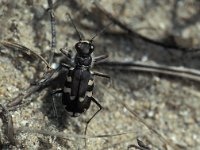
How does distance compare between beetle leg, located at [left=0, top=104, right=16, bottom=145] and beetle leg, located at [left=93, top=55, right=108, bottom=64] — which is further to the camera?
beetle leg, located at [left=93, top=55, right=108, bottom=64]

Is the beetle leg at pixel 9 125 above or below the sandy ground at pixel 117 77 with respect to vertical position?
below

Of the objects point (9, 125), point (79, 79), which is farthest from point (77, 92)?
point (9, 125)

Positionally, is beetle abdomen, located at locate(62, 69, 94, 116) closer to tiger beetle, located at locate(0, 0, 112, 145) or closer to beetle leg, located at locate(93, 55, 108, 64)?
tiger beetle, located at locate(0, 0, 112, 145)

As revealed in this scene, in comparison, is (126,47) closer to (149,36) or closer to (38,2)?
(149,36)

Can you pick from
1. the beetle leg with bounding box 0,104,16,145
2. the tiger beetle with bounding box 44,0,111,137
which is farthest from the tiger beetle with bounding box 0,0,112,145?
the beetle leg with bounding box 0,104,16,145

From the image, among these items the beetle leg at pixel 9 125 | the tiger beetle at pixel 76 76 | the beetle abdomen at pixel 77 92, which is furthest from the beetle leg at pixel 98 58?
the beetle leg at pixel 9 125

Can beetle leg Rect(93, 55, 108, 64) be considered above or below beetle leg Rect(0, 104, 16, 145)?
above

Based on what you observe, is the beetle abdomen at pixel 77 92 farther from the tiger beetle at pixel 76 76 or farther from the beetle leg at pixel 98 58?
the beetle leg at pixel 98 58

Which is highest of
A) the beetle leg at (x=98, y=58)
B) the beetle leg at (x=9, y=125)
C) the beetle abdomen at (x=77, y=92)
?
the beetle leg at (x=98, y=58)

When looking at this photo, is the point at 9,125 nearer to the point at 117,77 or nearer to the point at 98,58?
the point at 98,58
